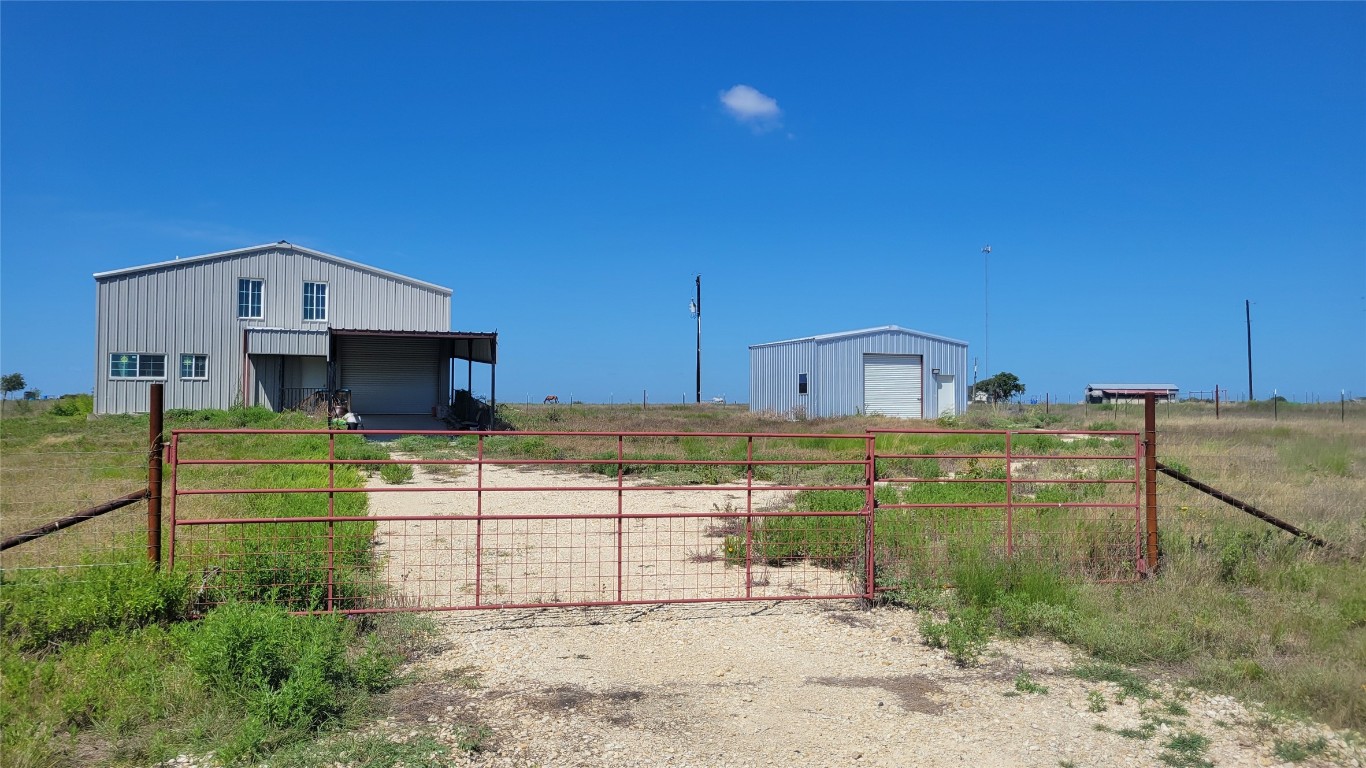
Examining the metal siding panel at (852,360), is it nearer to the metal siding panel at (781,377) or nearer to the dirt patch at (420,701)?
the metal siding panel at (781,377)

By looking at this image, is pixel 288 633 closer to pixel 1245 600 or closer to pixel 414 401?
pixel 1245 600

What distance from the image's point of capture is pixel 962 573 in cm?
832

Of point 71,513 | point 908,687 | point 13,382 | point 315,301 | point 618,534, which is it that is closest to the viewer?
point 908,687

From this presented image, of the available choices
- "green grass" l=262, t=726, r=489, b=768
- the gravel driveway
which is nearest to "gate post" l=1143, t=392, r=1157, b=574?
the gravel driveway

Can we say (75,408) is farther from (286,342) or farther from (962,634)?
(962,634)

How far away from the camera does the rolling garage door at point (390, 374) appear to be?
36125mm

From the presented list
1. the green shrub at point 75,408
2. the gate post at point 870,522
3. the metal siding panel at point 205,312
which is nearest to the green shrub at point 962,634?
the gate post at point 870,522

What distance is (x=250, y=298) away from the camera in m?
33.7

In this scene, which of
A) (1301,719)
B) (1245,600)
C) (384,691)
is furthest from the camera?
(1245,600)

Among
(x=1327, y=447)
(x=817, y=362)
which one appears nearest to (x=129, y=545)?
(x=1327, y=447)

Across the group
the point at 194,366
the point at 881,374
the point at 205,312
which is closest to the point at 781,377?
the point at 881,374

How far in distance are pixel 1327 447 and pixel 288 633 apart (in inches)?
832

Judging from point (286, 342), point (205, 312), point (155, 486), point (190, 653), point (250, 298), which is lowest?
point (190, 653)

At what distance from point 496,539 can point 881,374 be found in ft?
100
